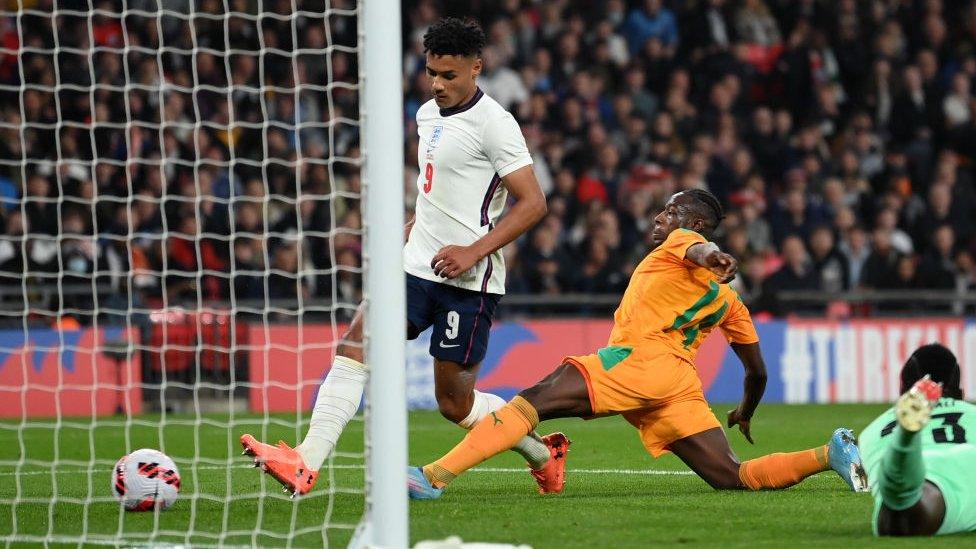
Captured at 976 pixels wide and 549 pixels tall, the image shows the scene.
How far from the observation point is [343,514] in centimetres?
604

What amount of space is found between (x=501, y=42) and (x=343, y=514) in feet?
37.0

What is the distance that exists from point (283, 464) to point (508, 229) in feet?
4.52

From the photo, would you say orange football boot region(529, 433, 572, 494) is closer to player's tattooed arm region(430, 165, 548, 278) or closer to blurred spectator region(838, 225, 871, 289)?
player's tattooed arm region(430, 165, 548, 278)

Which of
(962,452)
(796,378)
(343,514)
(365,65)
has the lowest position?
(796,378)

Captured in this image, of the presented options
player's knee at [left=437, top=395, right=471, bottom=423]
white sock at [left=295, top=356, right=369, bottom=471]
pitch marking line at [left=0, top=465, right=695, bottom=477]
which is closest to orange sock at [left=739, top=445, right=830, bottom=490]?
pitch marking line at [left=0, top=465, right=695, bottom=477]

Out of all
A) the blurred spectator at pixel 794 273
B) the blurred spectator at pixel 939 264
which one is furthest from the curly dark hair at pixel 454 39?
the blurred spectator at pixel 939 264

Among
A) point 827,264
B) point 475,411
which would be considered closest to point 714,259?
point 475,411

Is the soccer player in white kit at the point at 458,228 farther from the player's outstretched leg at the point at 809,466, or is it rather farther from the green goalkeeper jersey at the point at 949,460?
the green goalkeeper jersey at the point at 949,460

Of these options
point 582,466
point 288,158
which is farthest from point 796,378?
point 582,466

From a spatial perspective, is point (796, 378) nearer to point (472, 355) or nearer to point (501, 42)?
point (501, 42)

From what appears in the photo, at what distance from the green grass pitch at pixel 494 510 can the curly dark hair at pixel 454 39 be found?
6.24 feet

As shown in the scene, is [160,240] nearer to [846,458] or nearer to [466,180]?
[466,180]

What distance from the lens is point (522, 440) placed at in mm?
6602

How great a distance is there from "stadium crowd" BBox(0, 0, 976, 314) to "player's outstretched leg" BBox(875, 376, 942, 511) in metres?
→ 8.46
